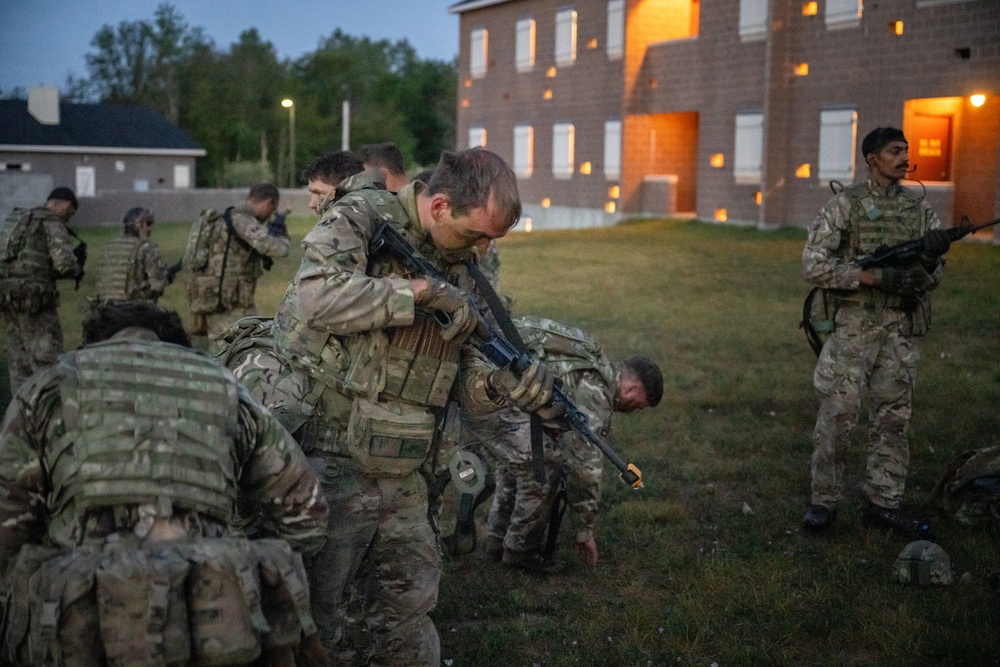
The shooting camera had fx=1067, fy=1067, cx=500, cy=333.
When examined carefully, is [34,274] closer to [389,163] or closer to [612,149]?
[389,163]

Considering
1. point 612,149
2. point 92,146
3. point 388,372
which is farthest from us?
point 92,146

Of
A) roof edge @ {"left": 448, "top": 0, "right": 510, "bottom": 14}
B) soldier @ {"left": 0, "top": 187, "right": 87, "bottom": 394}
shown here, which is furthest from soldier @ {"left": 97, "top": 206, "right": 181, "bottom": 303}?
roof edge @ {"left": 448, "top": 0, "right": 510, "bottom": 14}

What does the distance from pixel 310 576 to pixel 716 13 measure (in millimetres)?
25495

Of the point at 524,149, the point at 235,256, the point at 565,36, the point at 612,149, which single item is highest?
the point at 565,36

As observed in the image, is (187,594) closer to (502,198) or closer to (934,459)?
(502,198)

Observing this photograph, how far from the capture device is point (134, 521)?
289 centimetres

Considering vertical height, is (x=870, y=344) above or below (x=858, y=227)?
below

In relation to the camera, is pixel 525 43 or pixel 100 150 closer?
pixel 525 43

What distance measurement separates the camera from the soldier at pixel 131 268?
10516mm

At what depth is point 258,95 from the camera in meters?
70.4

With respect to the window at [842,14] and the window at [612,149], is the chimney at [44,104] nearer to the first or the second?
the window at [612,149]

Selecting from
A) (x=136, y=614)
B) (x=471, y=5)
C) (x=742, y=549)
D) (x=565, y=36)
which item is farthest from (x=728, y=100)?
(x=136, y=614)

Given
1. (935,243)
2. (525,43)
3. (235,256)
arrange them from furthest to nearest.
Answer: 1. (525,43)
2. (235,256)
3. (935,243)

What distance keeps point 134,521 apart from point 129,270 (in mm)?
8159
